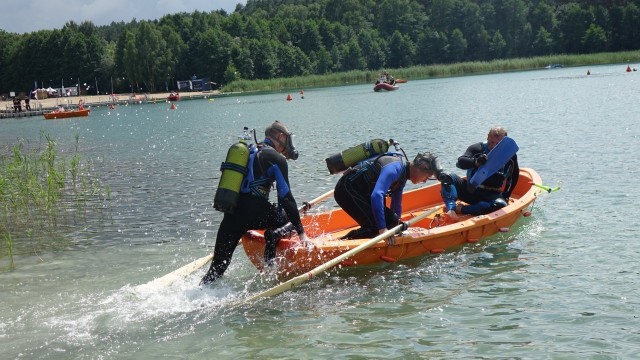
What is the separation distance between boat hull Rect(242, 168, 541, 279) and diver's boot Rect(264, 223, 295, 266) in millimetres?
72

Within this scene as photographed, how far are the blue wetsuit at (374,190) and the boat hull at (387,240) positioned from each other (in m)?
0.36

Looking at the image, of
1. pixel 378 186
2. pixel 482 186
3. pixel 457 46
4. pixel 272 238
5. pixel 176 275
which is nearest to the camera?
pixel 272 238

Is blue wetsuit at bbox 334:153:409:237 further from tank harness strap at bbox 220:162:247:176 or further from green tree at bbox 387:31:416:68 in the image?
green tree at bbox 387:31:416:68

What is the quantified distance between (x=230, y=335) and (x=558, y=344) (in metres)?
3.47

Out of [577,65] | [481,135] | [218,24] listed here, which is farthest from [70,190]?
[218,24]

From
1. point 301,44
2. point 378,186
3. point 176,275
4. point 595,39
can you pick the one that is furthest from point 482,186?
point 301,44

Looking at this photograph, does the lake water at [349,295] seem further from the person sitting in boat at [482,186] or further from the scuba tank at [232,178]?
the scuba tank at [232,178]

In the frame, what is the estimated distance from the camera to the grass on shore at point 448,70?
8931cm

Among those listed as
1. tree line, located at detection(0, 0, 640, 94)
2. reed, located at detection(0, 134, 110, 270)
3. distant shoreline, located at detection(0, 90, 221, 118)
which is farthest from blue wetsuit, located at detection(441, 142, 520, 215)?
tree line, located at detection(0, 0, 640, 94)

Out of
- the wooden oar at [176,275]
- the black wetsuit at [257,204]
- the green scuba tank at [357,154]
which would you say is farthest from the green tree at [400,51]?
the black wetsuit at [257,204]

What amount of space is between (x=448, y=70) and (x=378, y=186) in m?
87.6

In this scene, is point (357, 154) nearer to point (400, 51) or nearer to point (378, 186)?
point (378, 186)

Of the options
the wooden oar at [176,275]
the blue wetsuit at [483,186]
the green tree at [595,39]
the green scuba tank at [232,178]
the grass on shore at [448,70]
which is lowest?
the wooden oar at [176,275]

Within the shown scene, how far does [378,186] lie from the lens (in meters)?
9.21
